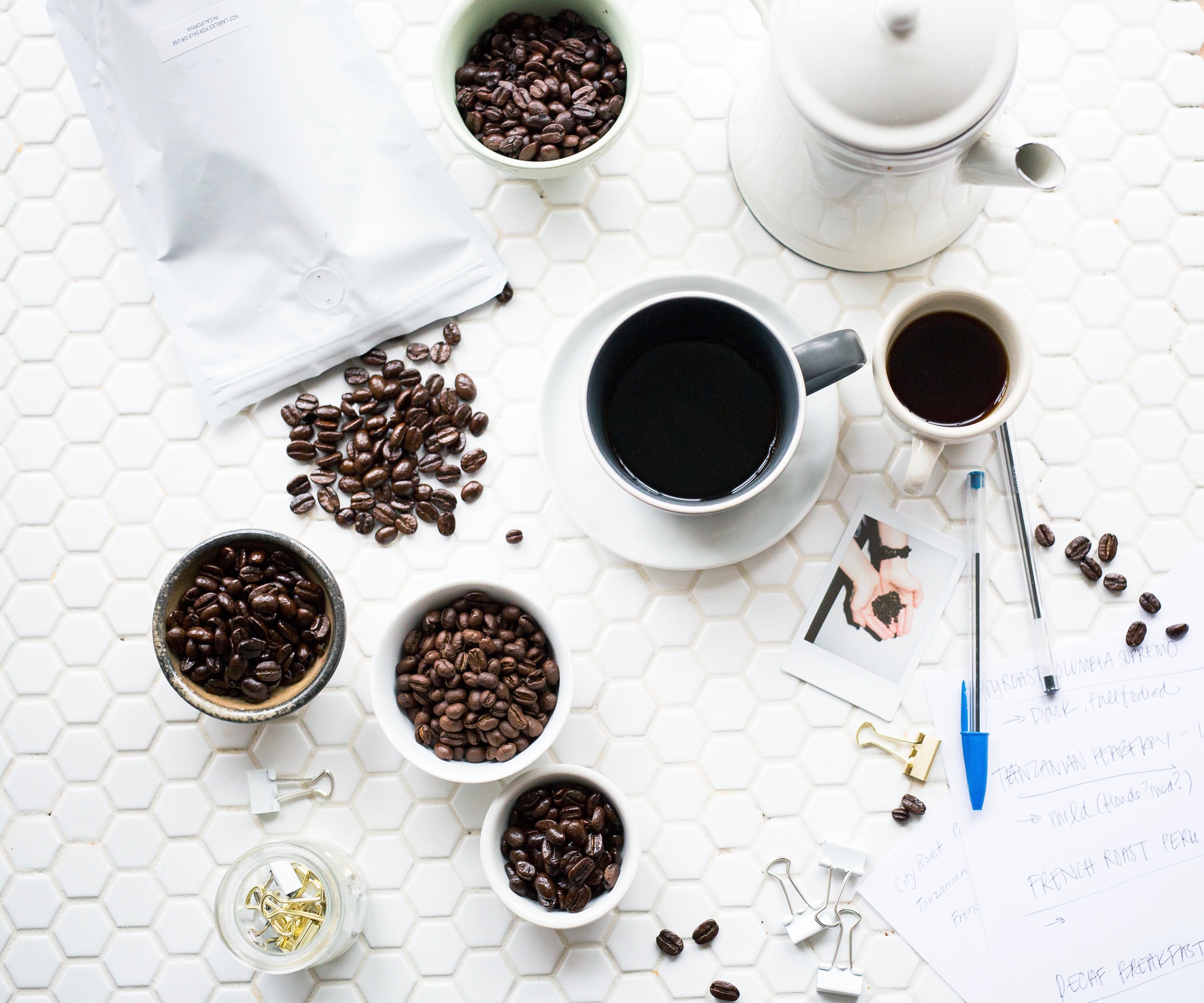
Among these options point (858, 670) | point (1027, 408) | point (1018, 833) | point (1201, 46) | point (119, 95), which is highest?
point (119, 95)

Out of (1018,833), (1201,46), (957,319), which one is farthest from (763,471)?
(1201,46)

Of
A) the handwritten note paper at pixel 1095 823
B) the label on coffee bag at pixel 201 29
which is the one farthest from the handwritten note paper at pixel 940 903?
the label on coffee bag at pixel 201 29

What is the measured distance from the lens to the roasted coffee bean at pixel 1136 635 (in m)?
1.07

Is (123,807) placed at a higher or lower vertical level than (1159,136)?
lower

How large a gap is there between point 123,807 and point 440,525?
50 centimetres

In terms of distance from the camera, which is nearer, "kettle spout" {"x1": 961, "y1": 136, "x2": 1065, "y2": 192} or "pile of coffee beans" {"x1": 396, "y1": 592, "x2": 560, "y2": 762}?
"kettle spout" {"x1": 961, "y1": 136, "x2": 1065, "y2": 192}

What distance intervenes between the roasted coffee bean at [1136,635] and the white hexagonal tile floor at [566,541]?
52mm

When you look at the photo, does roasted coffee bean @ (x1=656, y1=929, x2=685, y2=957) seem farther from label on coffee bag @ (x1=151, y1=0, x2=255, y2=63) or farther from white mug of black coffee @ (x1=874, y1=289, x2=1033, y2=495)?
label on coffee bag @ (x1=151, y1=0, x2=255, y2=63)

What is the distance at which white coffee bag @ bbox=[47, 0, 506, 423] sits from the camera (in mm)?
1042

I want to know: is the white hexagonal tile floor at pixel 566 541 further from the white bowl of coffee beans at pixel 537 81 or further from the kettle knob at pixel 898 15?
the kettle knob at pixel 898 15

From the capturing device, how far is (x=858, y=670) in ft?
3.50

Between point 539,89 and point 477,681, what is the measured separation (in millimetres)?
648

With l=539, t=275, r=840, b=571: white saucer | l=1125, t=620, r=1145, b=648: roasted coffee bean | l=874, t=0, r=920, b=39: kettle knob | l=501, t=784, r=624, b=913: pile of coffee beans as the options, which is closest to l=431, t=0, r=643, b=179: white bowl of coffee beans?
l=539, t=275, r=840, b=571: white saucer

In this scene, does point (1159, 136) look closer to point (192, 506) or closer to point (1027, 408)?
point (1027, 408)
